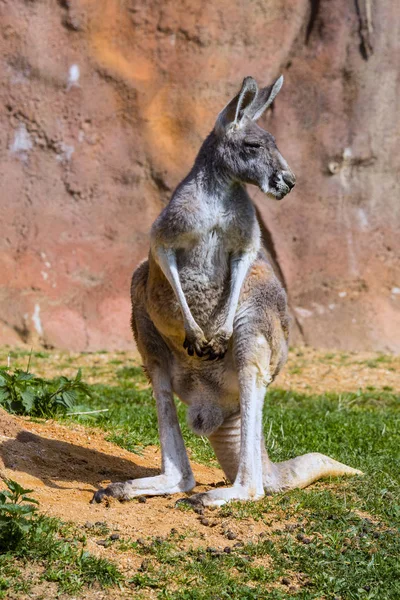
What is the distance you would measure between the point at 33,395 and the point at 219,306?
178cm

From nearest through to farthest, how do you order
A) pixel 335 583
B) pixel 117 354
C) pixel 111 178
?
pixel 335 583 → pixel 117 354 → pixel 111 178

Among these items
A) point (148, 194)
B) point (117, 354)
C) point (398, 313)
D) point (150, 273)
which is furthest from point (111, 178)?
point (150, 273)

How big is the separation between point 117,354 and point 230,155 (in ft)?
20.8

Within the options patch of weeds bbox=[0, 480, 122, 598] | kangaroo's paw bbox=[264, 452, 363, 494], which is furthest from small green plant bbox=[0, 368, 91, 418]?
patch of weeds bbox=[0, 480, 122, 598]

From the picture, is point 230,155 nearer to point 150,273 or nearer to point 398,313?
point 150,273

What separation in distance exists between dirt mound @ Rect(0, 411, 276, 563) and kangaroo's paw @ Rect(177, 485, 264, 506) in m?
0.08

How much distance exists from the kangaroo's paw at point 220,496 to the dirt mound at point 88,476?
0.08m

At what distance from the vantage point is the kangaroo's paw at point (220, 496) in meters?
4.38

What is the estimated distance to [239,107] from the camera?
190 inches

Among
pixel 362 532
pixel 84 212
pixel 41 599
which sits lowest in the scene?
pixel 41 599

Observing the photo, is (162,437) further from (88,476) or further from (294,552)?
(294,552)

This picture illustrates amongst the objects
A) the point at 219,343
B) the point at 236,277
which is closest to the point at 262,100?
the point at 236,277

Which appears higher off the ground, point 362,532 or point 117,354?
point 117,354

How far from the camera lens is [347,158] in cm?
1218
